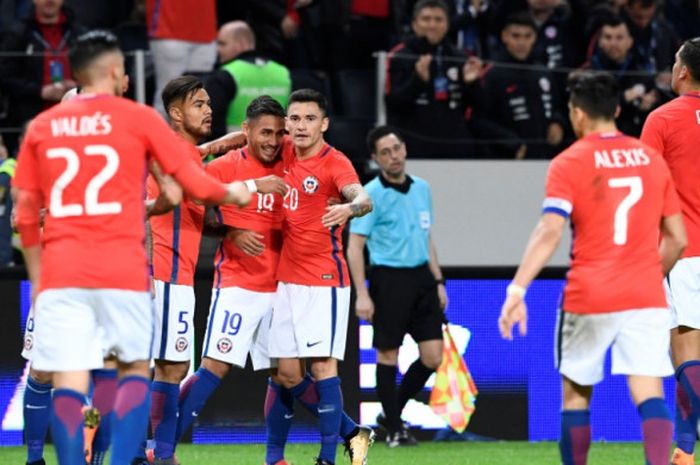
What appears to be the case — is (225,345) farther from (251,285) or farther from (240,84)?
(240,84)

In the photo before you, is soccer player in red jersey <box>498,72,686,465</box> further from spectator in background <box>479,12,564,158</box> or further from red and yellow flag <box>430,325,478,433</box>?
spectator in background <box>479,12,564,158</box>

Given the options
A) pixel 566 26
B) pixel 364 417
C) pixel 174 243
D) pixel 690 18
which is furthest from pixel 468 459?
pixel 690 18

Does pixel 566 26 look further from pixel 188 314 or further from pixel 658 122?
pixel 188 314

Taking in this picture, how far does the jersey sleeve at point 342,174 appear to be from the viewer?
855 centimetres

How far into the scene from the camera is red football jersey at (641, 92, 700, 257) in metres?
8.22

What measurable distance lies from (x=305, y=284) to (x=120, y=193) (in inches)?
87.3

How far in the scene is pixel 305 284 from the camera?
862 centimetres

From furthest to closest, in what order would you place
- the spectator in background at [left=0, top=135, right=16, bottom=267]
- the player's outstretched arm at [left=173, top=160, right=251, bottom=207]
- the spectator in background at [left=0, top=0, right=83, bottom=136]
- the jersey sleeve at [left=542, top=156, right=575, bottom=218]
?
the spectator in background at [left=0, top=0, right=83, bottom=136], the spectator in background at [left=0, top=135, right=16, bottom=267], the player's outstretched arm at [left=173, top=160, right=251, bottom=207], the jersey sleeve at [left=542, top=156, right=575, bottom=218]

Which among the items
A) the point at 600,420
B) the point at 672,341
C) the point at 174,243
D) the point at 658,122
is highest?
the point at 658,122

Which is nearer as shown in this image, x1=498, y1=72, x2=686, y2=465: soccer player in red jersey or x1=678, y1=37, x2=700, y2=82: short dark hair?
x1=498, y1=72, x2=686, y2=465: soccer player in red jersey

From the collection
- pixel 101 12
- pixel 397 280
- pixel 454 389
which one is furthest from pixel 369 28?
pixel 454 389

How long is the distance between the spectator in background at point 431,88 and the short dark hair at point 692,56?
13.1 ft

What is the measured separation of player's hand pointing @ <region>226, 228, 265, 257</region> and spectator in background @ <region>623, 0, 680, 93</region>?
6185mm

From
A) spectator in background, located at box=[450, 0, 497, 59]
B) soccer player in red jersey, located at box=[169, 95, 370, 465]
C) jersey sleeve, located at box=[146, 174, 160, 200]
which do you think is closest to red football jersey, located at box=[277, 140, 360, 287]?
soccer player in red jersey, located at box=[169, 95, 370, 465]
